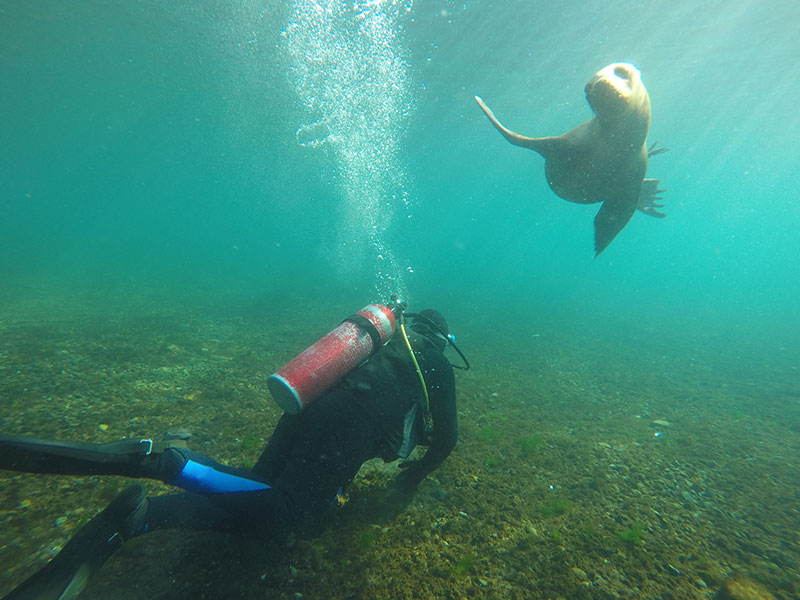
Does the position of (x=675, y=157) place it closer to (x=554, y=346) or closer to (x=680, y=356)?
(x=680, y=356)

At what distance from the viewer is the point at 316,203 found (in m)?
146

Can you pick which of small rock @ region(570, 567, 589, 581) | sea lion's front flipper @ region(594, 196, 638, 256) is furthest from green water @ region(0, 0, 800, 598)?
sea lion's front flipper @ region(594, 196, 638, 256)

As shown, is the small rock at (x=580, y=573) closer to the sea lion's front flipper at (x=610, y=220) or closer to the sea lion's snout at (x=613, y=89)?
the sea lion's front flipper at (x=610, y=220)

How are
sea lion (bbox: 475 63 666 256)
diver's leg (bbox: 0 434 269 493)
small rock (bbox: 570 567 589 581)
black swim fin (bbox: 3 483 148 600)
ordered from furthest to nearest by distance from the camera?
sea lion (bbox: 475 63 666 256), small rock (bbox: 570 567 589 581), diver's leg (bbox: 0 434 269 493), black swim fin (bbox: 3 483 148 600)

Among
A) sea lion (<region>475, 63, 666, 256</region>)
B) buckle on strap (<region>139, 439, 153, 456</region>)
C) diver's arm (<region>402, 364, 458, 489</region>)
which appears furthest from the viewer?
sea lion (<region>475, 63, 666, 256</region>)

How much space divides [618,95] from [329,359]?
12.7ft

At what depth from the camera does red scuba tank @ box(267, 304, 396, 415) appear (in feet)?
8.43

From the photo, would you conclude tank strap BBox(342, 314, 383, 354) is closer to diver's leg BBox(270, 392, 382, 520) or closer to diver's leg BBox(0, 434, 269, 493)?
diver's leg BBox(270, 392, 382, 520)

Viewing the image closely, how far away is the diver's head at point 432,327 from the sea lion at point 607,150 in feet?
8.94

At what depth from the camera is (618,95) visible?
314cm

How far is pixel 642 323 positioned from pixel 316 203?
147m

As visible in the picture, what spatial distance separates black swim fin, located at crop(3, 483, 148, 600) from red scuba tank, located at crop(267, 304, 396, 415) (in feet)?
3.38

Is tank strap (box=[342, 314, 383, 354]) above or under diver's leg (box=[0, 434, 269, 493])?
above

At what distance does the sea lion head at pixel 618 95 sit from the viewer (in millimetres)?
3135
